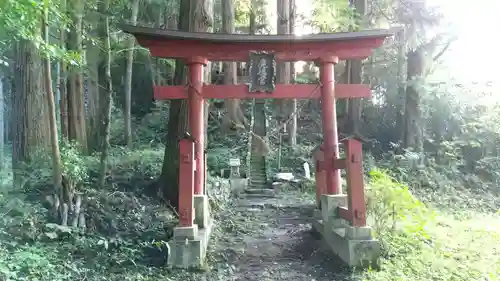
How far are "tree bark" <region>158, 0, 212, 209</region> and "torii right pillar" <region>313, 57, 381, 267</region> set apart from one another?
8.80 feet

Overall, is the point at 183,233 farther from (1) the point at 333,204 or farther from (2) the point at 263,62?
(2) the point at 263,62

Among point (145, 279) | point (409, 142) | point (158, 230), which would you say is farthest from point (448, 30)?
point (145, 279)

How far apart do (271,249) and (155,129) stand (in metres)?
13.9

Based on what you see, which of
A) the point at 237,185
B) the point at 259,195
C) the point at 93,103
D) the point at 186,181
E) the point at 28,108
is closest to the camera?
the point at 186,181

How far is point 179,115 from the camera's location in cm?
850

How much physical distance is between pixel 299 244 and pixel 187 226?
2.39 meters

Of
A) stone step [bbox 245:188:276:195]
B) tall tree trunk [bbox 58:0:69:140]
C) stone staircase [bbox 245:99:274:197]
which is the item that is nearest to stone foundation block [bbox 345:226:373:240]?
stone staircase [bbox 245:99:274:197]

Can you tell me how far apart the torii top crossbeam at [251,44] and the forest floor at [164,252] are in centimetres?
301

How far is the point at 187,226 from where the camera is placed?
6352 mm

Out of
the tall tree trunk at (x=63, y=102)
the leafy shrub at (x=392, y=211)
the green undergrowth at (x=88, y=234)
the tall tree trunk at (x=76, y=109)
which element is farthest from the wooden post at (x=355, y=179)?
the tall tree trunk at (x=63, y=102)

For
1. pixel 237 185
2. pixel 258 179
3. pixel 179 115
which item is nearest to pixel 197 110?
pixel 179 115

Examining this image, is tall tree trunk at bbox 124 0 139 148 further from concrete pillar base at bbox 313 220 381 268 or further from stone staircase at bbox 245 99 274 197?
concrete pillar base at bbox 313 220 381 268

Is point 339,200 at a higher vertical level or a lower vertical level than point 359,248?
higher

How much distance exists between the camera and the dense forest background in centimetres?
645
